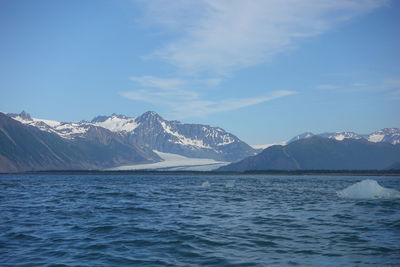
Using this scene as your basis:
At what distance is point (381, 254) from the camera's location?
1958cm

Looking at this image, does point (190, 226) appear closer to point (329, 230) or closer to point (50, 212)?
point (329, 230)

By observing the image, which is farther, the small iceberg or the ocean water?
the small iceberg

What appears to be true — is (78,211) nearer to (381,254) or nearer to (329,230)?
(329,230)

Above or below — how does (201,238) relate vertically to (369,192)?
below

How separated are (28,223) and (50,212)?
25.0 ft

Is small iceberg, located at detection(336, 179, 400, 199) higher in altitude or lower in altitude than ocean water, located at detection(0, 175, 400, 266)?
higher

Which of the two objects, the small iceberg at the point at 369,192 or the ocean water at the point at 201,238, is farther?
the small iceberg at the point at 369,192

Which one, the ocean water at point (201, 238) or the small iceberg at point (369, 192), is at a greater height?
the small iceberg at point (369, 192)

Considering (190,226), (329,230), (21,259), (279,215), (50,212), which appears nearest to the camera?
(21,259)

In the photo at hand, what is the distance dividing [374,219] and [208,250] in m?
17.9

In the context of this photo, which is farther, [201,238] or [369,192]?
[369,192]

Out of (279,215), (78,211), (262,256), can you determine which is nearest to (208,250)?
(262,256)

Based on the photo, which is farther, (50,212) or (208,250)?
(50,212)

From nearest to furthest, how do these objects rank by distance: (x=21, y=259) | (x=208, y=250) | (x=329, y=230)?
(x=21, y=259)
(x=208, y=250)
(x=329, y=230)
